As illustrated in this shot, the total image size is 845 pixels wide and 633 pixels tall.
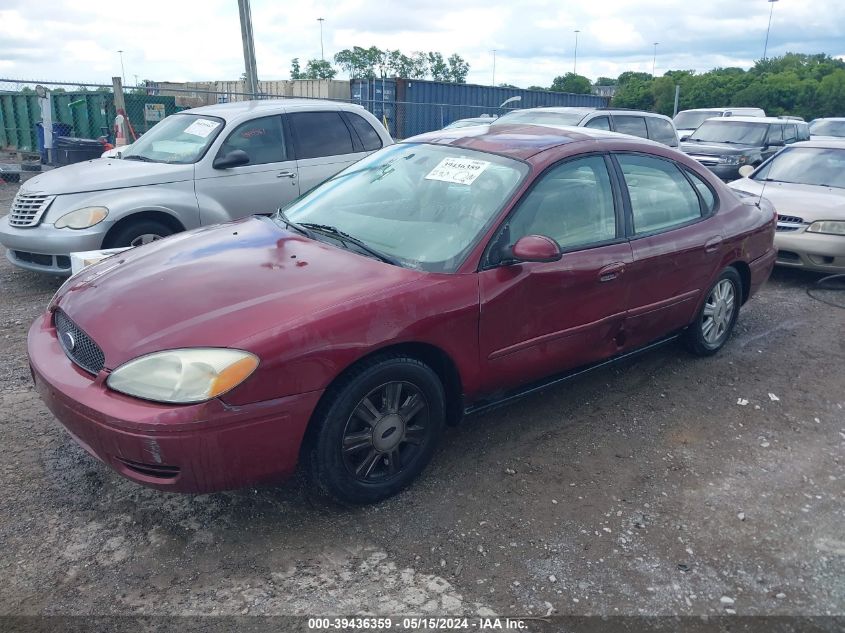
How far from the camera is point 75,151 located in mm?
11898

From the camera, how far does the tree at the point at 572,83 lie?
5822 cm

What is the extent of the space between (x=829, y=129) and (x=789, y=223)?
13.9m

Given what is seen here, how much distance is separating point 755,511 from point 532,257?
161cm

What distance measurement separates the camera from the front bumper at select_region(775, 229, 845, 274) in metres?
7.00

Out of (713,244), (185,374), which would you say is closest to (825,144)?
(713,244)

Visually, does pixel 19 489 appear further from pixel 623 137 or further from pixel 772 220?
pixel 772 220

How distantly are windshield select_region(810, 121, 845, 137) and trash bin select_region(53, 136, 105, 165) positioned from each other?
56.0 ft

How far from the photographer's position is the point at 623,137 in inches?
175

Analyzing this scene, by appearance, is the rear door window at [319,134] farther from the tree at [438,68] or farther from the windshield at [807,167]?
the tree at [438,68]

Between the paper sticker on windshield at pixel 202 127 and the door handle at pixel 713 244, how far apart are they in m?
4.64

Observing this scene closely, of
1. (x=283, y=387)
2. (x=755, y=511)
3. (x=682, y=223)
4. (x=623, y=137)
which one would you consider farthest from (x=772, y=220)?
(x=283, y=387)

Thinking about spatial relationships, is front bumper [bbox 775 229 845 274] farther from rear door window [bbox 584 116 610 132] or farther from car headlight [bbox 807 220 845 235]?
rear door window [bbox 584 116 610 132]

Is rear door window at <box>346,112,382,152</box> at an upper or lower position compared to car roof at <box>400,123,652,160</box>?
lower

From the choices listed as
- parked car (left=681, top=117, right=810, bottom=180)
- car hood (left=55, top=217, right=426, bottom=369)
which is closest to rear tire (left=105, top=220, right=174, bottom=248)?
car hood (left=55, top=217, right=426, bottom=369)
